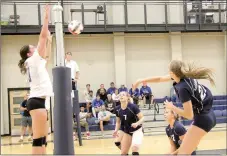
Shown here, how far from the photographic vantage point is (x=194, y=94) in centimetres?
411

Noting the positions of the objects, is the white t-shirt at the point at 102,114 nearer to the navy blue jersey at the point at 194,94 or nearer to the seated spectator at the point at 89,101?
the seated spectator at the point at 89,101

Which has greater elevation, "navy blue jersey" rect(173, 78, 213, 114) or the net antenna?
the net antenna

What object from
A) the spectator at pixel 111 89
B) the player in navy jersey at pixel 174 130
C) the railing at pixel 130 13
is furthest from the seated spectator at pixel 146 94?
the player in navy jersey at pixel 174 130

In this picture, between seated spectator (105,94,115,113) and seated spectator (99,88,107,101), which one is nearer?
seated spectator (105,94,115,113)

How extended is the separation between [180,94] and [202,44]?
634 inches

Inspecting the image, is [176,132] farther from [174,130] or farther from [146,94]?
[146,94]

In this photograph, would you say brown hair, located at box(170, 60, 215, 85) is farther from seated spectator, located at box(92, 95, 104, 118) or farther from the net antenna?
seated spectator, located at box(92, 95, 104, 118)

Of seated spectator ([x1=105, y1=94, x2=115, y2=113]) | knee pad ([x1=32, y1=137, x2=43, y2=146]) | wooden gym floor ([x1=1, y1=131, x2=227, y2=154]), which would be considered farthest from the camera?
seated spectator ([x1=105, y1=94, x2=115, y2=113])

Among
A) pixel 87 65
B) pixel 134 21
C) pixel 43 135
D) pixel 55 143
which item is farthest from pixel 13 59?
pixel 55 143

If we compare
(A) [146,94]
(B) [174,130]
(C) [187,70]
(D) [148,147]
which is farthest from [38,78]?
(A) [146,94]

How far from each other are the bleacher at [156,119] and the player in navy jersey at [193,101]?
9.65m

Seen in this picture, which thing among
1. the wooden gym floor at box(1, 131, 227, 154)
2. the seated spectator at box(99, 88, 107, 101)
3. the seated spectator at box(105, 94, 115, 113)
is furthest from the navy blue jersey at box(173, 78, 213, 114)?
the seated spectator at box(99, 88, 107, 101)

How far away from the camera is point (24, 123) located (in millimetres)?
12812

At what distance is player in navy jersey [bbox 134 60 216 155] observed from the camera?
13.4ft
